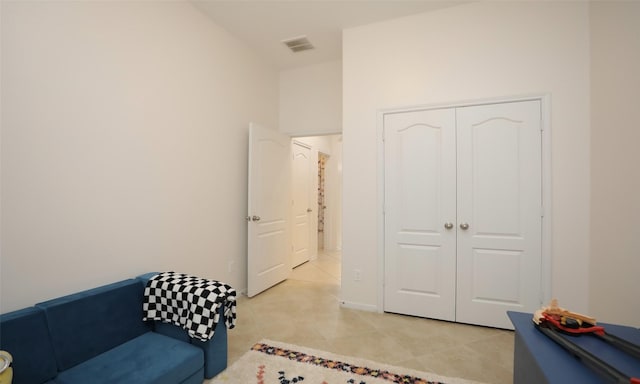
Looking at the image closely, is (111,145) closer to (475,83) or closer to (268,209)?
(268,209)

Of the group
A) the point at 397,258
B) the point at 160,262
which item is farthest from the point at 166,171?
the point at 397,258

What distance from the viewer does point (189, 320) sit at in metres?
1.82

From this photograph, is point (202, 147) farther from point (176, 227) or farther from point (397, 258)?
point (397, 258)

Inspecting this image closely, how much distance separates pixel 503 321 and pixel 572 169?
1484mm

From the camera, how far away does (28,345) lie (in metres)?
1.44

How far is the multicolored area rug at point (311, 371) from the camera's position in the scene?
188 centimetres

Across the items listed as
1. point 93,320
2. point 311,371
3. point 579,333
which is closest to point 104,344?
point 93,320

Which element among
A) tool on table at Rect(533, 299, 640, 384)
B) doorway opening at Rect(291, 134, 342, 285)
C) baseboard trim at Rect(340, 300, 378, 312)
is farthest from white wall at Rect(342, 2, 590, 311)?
doorway opening at Rect(291, 134, 342, 285)

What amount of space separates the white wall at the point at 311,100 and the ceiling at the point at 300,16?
471 mm

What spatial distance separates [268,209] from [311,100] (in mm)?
1684

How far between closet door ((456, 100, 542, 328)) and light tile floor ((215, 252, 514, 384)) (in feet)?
0.99

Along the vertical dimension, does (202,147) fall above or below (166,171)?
above

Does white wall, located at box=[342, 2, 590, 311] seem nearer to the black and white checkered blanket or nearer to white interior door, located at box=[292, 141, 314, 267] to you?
the black and white checkered blanket

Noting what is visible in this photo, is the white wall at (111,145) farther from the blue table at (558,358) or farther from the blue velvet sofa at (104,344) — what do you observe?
the blue table at (558,358)
